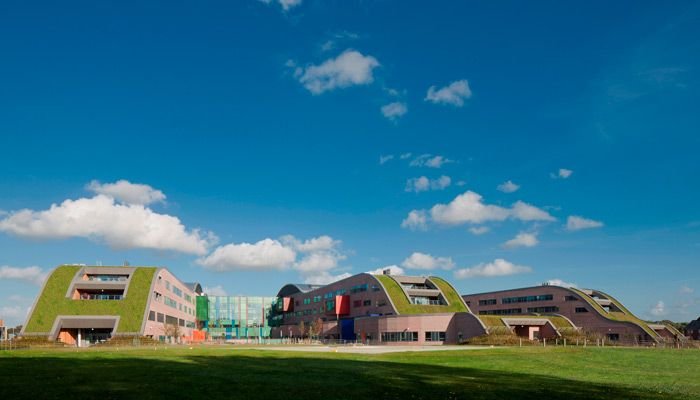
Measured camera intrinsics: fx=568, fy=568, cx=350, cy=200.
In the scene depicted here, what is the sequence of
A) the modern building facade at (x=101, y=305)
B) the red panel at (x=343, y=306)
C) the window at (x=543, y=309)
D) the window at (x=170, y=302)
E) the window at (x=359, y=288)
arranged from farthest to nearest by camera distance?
the window at (x=543, y=309) → the red panel at (x=343, y=306) → the window at (x=359, y=288) → the window at (x=170, y=302) → the modern building facade at (x=101, y=305)

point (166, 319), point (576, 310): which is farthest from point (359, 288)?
point (576, 310)

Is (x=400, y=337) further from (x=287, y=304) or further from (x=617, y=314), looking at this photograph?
(x=287, y=304)

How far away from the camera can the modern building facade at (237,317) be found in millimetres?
173125

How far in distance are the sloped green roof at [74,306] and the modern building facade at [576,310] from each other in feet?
213

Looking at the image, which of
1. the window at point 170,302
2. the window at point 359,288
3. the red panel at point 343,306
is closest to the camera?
the window at point 170,302

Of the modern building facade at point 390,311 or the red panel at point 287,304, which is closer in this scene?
the modern building facade at point 390,311

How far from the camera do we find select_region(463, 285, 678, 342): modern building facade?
394 ft

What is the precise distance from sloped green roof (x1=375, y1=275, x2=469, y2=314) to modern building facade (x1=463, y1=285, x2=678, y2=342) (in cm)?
761

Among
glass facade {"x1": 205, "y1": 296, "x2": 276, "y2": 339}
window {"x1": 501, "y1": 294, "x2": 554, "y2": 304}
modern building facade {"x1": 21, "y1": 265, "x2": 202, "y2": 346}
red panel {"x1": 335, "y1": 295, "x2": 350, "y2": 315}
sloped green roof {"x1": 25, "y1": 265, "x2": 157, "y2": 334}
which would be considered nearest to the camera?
sloped green roof {"x1": 25, "y1": 265, "x2": 157, "y2": 334}

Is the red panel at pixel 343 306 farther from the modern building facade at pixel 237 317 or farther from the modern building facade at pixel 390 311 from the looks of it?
the modern building facade at pixel 237 317

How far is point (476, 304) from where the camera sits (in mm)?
171000

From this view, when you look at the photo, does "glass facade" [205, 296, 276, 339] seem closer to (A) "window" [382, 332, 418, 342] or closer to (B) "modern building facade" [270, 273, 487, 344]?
(B) "modern building facade" [270, 273, 487, 344]

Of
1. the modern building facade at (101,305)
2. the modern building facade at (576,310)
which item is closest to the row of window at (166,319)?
the modern building facade at (101,305)

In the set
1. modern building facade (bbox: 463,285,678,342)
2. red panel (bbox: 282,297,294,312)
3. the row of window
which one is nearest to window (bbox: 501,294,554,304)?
modern building facade (bbox: 463,285,678,342)
